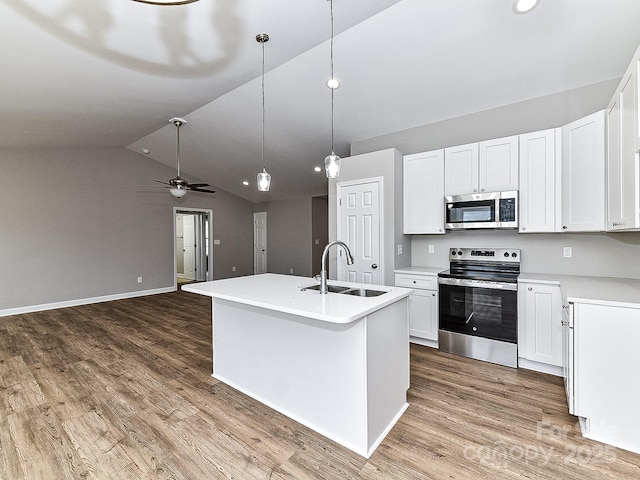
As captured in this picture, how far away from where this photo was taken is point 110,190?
6.21m

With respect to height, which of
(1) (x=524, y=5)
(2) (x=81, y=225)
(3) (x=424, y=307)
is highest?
(1) (x=524, y=5)

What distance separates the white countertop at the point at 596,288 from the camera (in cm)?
194

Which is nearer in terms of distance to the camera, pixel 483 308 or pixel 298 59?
pixel 483 308

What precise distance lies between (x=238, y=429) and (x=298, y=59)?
11.5 feet

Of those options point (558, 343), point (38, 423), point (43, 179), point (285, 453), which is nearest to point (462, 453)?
point (285, 453)

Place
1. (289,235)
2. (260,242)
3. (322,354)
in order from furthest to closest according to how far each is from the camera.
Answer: (260,242) < (289,235) < (322,354)

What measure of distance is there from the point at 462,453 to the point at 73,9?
12.4 feet

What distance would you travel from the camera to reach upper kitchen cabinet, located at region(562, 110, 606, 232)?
249cm

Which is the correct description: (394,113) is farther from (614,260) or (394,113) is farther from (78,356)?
(78,356)

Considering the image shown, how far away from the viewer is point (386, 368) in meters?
2.05

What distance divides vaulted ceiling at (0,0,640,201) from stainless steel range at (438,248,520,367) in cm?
187

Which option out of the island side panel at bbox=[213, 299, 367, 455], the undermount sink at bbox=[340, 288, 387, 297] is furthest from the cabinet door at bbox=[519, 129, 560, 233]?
the island side panel at bbox=[213, 299, 367, 455]

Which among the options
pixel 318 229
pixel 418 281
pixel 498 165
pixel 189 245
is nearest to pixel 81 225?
A: pixel 189 245

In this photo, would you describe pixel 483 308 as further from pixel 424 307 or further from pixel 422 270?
pixel 422 270
